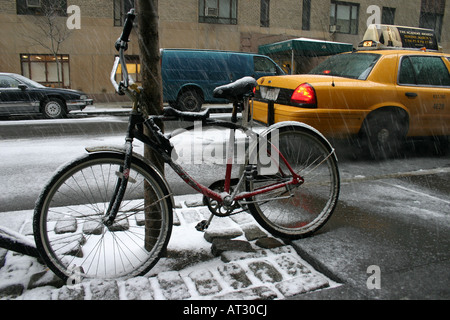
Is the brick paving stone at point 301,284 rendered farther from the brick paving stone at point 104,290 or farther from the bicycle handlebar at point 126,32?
the bicycle handlebar at point 126,32

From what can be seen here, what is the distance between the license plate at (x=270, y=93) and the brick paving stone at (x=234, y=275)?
3.82m

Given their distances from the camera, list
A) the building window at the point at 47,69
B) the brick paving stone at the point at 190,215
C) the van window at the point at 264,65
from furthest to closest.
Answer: the building window at the point at 47,69 < the van window at the point at 264,65 < the brick paving stone at the point at 190,215

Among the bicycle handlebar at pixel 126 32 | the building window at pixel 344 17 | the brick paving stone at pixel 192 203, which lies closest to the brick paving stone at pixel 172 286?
the brick paving stone at pixel 192 203

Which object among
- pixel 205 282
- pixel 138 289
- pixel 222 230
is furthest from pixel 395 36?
pixel 138 289

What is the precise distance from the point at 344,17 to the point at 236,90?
93.6 ft

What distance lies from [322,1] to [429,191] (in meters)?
25.7

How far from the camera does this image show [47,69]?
21.4 meters

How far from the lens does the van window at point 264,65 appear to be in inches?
609

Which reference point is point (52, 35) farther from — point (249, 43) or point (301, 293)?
point (301, 293)

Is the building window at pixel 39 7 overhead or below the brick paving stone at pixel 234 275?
overhead

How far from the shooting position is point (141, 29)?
106 inches

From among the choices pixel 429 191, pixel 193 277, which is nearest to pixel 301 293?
pixel 193 277

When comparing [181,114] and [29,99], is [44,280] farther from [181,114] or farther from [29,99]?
[29,99]

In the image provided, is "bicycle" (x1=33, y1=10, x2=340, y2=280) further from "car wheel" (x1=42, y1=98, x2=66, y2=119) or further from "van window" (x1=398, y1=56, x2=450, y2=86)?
"car wheel" (x1=42, y1=98, x2=66, y2=119)
